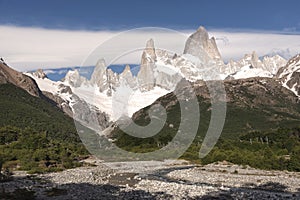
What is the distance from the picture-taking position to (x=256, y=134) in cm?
13762

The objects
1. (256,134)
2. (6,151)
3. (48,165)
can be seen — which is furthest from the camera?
(256,134)

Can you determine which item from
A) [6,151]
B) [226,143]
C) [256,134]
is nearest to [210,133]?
[256,134]

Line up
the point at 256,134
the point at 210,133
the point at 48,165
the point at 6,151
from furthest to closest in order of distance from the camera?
the point at 210,133 < the point at 256,134 < the point at 6,151 < the point at 48,165

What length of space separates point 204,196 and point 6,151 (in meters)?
51.8

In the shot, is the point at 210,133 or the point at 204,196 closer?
the point at 204,196

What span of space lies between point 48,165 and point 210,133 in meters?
96.0

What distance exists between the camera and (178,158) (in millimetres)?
97938

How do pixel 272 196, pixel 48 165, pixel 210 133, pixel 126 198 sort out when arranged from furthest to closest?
pixel 210 133, pixel 48 165, pixel 272 196, pixel 126 198

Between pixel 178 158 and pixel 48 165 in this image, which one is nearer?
pixel 48 165

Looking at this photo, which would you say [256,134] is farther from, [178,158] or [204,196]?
[204,196]

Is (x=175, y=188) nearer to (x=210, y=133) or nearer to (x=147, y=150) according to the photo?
(x=147, y=150)

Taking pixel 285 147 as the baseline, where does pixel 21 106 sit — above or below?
above

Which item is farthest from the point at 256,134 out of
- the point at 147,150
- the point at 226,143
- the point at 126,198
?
the point at 126,198

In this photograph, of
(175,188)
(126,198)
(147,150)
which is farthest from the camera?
(147,150)
